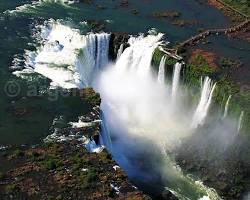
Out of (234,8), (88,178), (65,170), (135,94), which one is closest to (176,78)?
(135,94)

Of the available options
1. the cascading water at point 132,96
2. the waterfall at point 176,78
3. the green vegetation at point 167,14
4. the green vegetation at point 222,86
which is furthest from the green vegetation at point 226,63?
the green vegetation at point 167,14

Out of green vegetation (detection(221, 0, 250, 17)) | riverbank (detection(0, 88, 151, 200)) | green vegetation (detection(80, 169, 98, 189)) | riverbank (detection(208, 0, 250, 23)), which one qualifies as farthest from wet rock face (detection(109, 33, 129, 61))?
green vegetation (detection(80, 169, 98, 189))

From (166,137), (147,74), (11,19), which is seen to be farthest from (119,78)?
(11,19)

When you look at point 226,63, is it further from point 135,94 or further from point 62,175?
point 62,175

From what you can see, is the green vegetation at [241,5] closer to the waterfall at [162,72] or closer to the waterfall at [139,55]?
the waterfall at [139,55]

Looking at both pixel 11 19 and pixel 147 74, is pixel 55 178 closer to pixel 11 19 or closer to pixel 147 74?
pixel 147 74

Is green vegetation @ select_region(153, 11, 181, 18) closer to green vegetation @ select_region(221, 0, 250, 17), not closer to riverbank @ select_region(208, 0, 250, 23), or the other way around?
riverbank @ select_region(208, 0, 250, 23)
